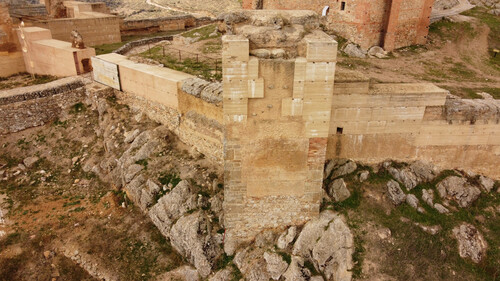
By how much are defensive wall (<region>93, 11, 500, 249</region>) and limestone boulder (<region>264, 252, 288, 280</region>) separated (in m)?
0.81

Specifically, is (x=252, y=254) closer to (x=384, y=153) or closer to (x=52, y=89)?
(x=384, y=153)

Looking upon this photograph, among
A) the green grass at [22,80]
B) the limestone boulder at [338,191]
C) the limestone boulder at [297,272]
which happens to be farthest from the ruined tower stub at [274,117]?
the green grass at [22,80]

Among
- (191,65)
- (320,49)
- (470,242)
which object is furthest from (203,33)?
(470,242)

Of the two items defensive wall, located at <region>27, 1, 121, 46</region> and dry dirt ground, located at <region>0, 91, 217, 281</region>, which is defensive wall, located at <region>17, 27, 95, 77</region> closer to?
dry dirt ground, located at <region>0, 91, 217, 281</region>

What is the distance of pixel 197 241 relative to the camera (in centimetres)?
1020

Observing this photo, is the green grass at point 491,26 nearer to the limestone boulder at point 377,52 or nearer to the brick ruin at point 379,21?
the brick ruin at point 379,21

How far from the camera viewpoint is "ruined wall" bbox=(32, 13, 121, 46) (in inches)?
886

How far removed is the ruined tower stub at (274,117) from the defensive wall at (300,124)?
2cm

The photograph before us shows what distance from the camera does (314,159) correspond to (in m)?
9.28

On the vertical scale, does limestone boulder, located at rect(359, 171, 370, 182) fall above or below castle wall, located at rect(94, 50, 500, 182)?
below

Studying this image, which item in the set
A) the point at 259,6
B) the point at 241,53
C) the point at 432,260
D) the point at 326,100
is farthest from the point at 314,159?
the point at 259,6

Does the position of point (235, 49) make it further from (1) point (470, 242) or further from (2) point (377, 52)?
(2) point (377, 52)

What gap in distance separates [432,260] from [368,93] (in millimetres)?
4404

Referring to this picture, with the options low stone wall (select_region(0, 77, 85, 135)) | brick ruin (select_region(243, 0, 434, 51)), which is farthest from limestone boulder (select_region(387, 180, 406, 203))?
low stone wall (select_region(0, 77, 85, 135))
